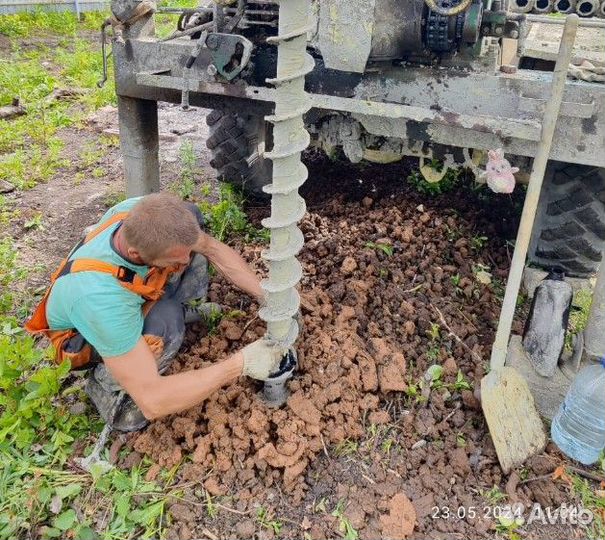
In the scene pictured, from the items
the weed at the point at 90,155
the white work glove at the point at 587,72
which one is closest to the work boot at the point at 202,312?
the white work glove at the point at 587,72

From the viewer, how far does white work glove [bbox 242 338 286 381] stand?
265 centimetres

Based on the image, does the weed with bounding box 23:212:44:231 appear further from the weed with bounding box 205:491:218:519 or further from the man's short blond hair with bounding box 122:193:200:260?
the weed with bounding box 205:491:218:519

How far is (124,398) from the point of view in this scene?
2787mm

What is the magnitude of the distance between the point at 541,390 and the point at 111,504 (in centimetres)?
192

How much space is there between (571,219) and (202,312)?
2089 millimetres

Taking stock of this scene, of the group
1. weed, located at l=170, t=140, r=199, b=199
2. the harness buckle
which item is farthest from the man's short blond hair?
weed, located at l=170, t=140, r=199, b=199

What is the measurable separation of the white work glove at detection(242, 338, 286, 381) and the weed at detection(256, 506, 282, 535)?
525 millimetres

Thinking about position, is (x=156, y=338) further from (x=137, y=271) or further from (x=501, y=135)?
(x=501, y=135)

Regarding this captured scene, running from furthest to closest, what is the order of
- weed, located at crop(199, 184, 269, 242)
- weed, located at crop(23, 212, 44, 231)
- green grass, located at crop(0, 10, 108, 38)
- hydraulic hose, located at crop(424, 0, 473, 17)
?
green grass, located at crop(0, 10, 108, 38) → weed, located at crop(23, 212, 44, 231) → weed, located at crop(199, 184, 269, 242) → hydraulic hose, located at crop(424, 0, 473, 17)

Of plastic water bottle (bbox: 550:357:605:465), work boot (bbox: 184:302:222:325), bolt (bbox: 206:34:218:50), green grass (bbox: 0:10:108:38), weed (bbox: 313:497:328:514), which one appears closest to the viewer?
weed (bbox: 313:497:328:514)

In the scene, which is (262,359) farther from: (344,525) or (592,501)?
(592,501)

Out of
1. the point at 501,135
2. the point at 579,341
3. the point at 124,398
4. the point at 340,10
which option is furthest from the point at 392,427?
the point at 340,10

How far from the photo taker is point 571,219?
11.4 feet

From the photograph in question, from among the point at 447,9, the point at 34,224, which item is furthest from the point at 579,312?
the point at 34,224
